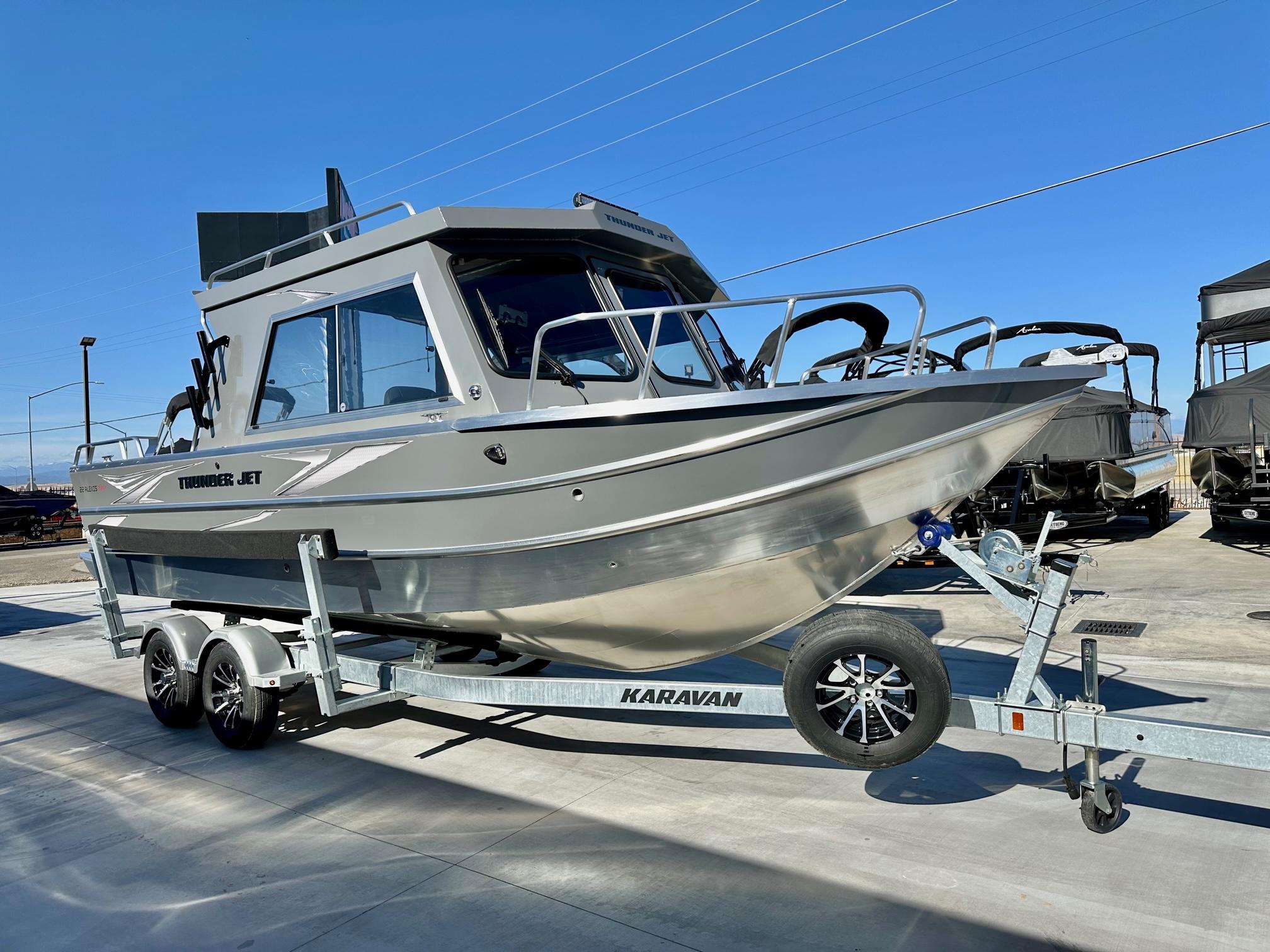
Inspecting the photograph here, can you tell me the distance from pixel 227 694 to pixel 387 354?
2.26 meters

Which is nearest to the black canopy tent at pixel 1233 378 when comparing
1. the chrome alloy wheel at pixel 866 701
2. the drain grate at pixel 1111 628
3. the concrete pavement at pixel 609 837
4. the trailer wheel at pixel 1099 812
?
the drain grate at pixel 1111 628

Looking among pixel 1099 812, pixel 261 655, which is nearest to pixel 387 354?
pixel 261 655

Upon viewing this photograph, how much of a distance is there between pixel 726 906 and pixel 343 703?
236 cm

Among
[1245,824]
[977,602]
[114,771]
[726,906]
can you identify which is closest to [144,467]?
[114,771]

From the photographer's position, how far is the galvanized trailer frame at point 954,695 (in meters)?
3.08

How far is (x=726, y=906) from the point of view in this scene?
3.04 meters

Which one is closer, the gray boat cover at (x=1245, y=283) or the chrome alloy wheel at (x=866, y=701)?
the chrome alloy wheel at (x=866, y=701)

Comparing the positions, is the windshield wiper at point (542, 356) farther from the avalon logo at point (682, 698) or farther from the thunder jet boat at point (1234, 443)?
the thunder jet boat at point (1234, 443)

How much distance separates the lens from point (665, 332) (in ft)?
16.3

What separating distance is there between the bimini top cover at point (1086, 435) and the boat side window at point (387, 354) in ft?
32.3

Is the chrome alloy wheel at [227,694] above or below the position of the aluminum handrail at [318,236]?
below

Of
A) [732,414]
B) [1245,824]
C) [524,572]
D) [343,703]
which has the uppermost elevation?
[732,414]

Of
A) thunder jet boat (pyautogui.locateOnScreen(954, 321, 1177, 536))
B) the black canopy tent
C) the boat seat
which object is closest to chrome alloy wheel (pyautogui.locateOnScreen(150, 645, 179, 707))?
the boat seat

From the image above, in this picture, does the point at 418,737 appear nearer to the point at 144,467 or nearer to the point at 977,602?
the point at 144,467
